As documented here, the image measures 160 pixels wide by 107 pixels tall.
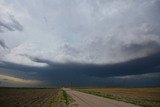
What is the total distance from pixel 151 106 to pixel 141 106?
1490 mm

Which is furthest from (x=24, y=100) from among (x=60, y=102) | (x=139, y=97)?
(x=139, y=97)

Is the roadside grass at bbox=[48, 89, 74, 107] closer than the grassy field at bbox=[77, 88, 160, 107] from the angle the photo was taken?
Yes

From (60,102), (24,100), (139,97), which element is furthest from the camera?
(139,97)

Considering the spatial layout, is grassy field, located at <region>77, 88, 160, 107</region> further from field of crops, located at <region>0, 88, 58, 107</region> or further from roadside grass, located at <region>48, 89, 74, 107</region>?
field of crops, located at <region>0, 88, 58, 107</region>

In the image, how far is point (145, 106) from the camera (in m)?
39.7

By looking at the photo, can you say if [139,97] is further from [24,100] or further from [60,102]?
[24,100]

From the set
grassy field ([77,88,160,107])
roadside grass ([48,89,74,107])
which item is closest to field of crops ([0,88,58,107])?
roadside grass ([48,89,74,107])

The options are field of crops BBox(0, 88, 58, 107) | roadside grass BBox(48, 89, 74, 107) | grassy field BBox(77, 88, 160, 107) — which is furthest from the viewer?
grassy field BBox(77, 88, 160, 107)

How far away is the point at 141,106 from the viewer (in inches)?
1554

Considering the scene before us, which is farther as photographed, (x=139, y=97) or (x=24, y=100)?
(x=139, y=97)

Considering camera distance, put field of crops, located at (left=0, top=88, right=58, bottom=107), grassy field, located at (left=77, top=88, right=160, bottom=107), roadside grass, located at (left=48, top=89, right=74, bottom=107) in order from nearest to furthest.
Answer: roadside grass, located at (left=48, top=89, right=74, bottom=107) < field of crops, located at (left=0, top=88, right=58, bottom=107) < grassy field, located at (left=77, top=88, right=160, bottom=107)

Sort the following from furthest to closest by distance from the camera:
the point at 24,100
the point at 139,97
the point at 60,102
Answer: the point at 139,97
the point at 24,100
the point at 60,102

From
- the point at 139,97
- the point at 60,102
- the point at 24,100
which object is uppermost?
the point at 139,97

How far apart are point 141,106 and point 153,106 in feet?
5.86
